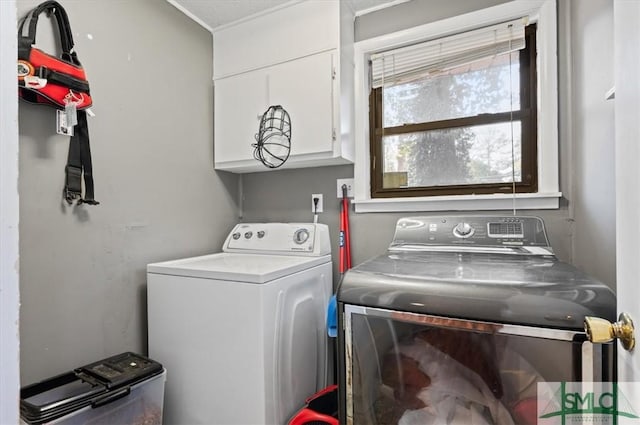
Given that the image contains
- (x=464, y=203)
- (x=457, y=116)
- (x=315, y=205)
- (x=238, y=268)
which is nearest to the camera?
(x=238, y=268)

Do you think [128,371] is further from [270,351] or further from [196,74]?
[196,74]

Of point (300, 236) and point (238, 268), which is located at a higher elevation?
point (300, 236)

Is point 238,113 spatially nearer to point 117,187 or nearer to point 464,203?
point 117,187

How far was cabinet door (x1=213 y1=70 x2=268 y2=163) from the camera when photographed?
6.31 ft

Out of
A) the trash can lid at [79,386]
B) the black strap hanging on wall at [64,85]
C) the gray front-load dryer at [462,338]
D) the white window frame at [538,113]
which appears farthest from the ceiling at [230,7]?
the trash can lid at [79,386]

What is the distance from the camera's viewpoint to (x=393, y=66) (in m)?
1.93

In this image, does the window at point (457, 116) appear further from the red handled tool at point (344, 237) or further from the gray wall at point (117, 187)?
the gray wall at point (117, 187)

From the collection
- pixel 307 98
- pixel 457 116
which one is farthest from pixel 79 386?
pixel 457 116

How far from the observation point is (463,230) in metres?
1.51

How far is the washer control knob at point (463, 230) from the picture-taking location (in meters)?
1.50

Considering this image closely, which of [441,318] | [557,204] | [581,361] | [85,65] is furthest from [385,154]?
[85,65]

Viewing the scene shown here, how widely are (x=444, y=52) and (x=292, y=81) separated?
876mm

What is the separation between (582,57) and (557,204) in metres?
0.65

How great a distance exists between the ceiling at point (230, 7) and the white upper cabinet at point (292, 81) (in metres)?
0.05
